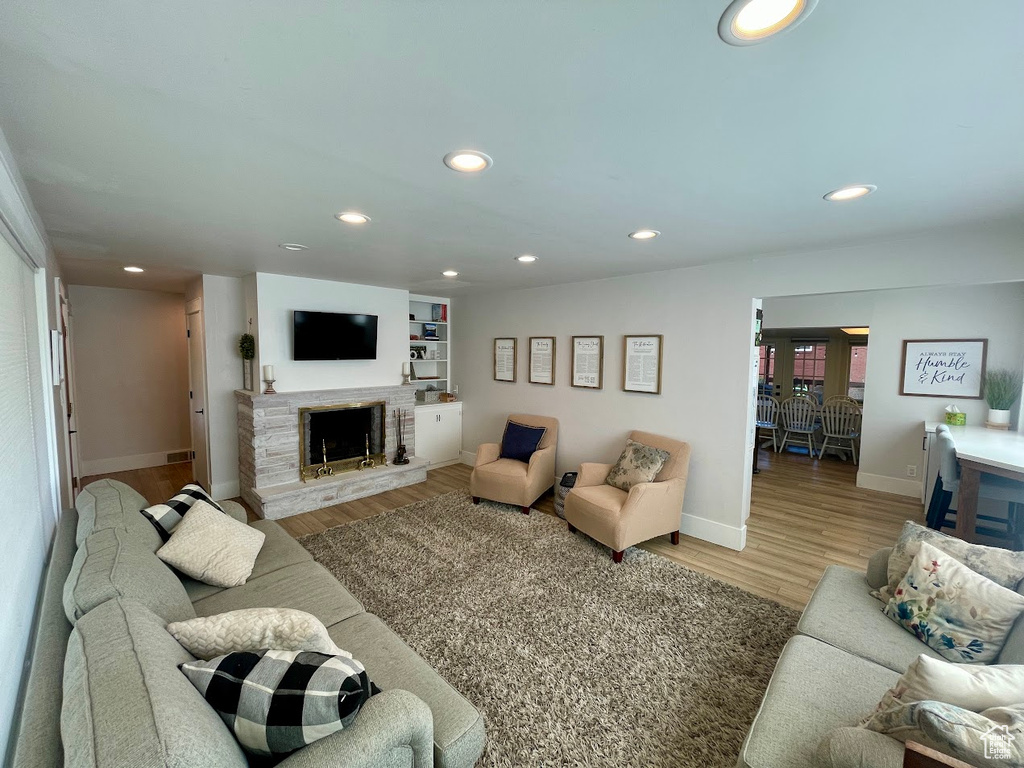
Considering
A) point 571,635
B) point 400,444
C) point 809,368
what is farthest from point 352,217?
point 809,368

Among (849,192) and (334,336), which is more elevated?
(849,192)

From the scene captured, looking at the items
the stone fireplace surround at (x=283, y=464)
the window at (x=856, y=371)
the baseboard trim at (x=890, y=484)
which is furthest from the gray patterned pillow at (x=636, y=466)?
the window at (x=856, y=371)

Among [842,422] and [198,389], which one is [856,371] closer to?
[842,422]

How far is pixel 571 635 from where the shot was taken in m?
2.32

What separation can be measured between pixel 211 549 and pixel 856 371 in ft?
33.9

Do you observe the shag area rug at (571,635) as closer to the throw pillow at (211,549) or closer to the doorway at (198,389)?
the throw pillow at (211,549)

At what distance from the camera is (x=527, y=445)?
4.38 m

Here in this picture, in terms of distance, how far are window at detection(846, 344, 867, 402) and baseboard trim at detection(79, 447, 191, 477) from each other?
11.2 meters

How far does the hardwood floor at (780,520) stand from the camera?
119 inches

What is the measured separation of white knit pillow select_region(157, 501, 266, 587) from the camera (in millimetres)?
1895

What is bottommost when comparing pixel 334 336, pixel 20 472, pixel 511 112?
pixel 20 472

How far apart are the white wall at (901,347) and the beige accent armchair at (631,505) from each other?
112 inches

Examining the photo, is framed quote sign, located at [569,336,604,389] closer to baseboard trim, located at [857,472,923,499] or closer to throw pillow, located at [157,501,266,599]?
throw pillow, located at [157,501,266,599]

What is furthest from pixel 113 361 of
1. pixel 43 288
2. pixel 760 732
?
pixel 760 732
